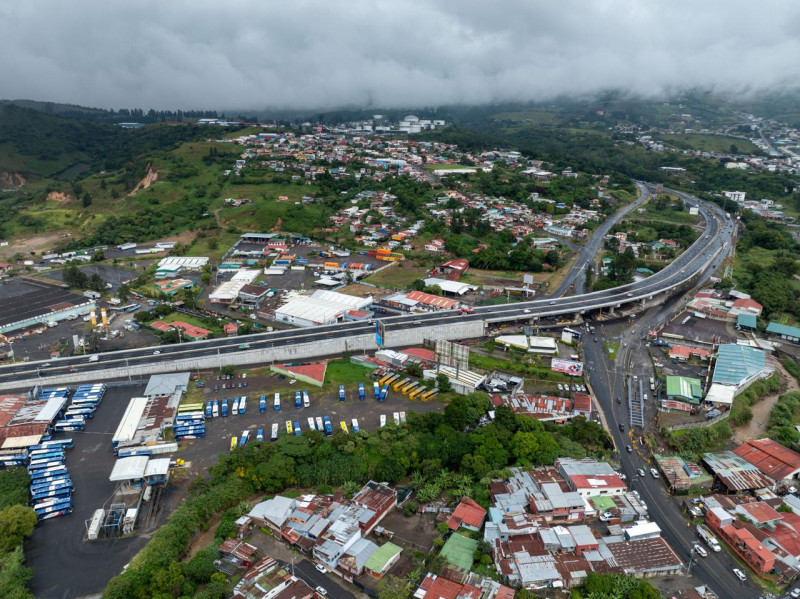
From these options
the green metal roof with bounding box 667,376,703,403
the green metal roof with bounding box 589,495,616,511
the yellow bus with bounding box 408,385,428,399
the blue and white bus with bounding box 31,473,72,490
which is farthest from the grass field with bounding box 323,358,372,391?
the green metal roof with bounding box 667,376,703,403

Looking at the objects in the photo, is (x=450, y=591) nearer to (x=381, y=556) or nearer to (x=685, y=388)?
(x=381, y=556)

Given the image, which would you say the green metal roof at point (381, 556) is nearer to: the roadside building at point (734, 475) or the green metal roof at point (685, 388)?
the roadside building at point (734, 475)

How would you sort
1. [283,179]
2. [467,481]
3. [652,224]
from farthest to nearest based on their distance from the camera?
1. [283,179]
2. [652,224]
3. [467,481]

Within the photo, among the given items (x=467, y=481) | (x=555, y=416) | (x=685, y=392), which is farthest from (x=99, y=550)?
(x=685, y=392)

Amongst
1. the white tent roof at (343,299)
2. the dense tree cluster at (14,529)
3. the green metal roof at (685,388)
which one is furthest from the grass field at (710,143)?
the dense tree cluster at (14,529)

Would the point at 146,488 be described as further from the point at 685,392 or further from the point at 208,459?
the point at 685,392

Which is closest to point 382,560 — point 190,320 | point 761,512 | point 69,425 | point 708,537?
point 708,537
